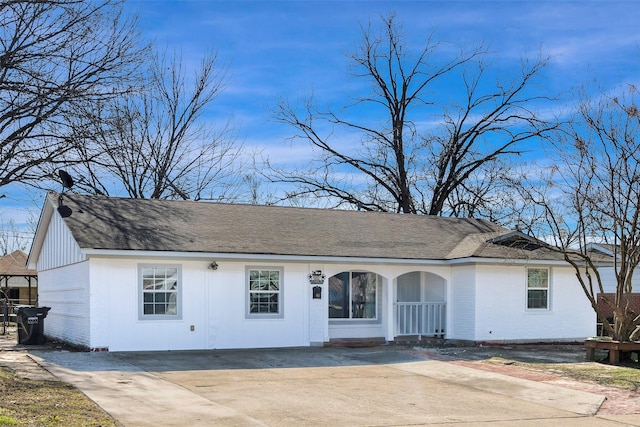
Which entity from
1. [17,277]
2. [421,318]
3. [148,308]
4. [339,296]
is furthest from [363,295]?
[17,277]

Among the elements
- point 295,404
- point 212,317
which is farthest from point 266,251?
point 295,404

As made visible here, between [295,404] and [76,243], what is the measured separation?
8.72 meters

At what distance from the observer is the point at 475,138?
122ft

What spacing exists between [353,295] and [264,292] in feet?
10.2

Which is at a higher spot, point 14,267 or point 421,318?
point 14,267

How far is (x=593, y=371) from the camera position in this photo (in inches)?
601

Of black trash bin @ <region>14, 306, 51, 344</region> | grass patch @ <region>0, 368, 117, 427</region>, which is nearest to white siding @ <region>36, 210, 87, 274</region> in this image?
black trash bin @ <region>14, 306, 51, 344</region>

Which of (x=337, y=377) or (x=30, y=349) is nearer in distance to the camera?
(x=337, y=377)

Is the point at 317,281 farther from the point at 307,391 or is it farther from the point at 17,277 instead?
the point at 17,277

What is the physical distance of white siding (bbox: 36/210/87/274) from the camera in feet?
59.8

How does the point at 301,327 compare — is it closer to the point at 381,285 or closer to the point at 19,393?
the point at 381,285

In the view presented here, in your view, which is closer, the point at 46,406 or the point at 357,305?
the point at 46,406

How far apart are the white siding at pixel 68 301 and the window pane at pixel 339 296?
6.79 metres

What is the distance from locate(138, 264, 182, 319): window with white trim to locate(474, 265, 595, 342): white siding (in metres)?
8.37
